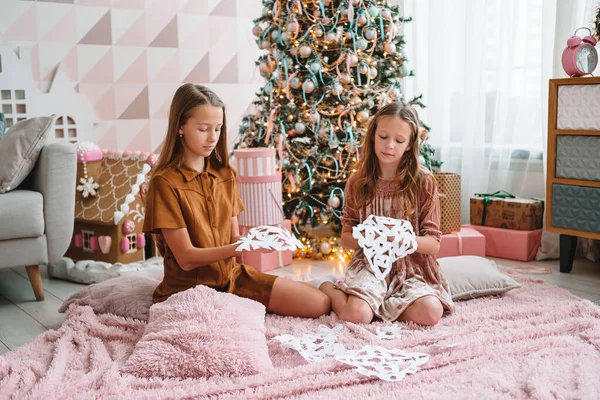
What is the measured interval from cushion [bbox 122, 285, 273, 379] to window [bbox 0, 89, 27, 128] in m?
2.19

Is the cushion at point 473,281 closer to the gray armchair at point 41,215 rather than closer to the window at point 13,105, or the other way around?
the gray armchair at point 41,215

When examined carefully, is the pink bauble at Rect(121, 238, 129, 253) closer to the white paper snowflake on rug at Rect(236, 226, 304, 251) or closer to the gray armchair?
the gray armchair

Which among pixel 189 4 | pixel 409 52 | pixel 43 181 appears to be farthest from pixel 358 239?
pixel 189 4

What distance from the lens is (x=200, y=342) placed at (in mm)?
1838

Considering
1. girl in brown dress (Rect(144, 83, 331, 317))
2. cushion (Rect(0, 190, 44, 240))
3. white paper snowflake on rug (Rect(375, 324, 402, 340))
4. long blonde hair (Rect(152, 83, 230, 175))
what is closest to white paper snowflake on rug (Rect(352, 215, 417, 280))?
white paper snowflake on rug (Rect(375, 324, 402, 340))

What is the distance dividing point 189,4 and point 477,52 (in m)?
1.97

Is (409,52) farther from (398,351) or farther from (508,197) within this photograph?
(398,351)

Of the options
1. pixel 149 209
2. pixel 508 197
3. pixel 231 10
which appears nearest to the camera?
pixel 149 209

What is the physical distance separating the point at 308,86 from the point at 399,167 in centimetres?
105

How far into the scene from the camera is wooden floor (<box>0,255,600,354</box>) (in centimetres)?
237

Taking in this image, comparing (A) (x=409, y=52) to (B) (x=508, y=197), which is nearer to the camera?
(B) (x=508, y=197)

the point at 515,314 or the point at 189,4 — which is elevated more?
the point at 189,4

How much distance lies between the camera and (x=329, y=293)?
240cm

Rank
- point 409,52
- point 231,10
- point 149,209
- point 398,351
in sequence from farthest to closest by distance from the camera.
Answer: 1. point 231,10
2. point 409,52
3. point 149,209
4. point 398,351
